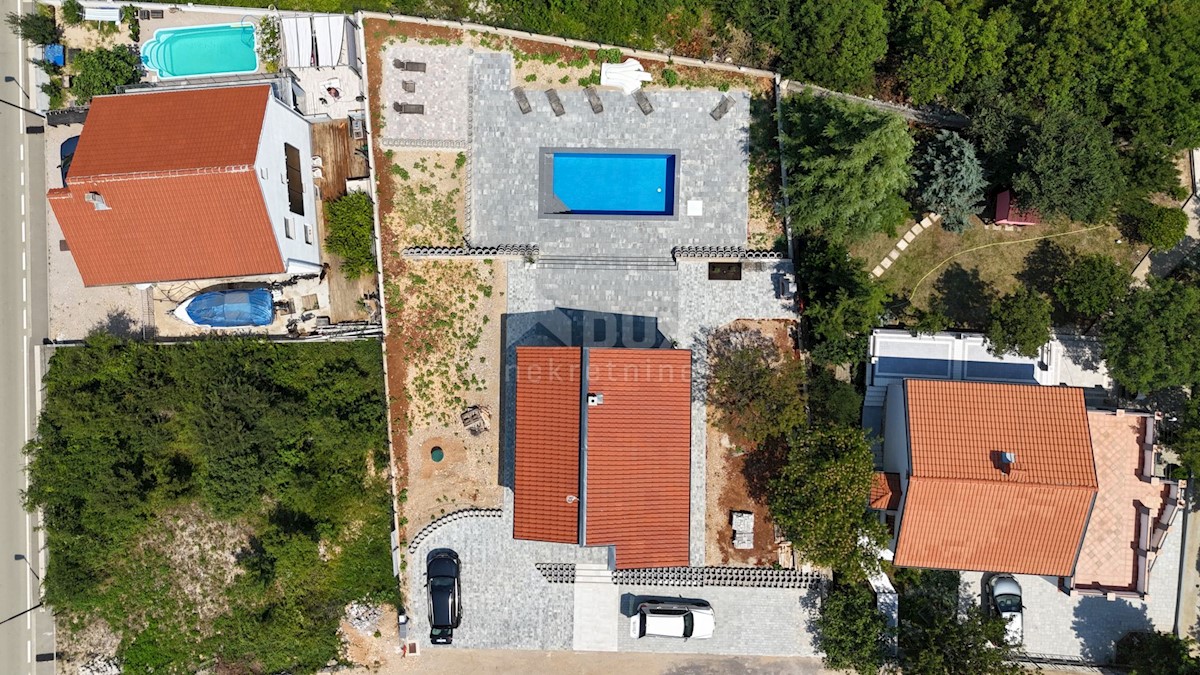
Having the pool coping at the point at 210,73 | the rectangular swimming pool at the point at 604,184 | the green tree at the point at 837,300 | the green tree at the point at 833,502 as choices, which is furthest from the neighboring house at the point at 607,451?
the pool coping at the point at 210,73

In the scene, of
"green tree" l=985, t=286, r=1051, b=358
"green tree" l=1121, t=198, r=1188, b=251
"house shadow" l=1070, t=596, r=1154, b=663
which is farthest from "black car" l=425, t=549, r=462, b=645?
"green tree" l=1121, t=198, r=1188, b=251

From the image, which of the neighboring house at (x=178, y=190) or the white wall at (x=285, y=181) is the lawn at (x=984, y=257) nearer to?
the white wall at (x=285, y=181)

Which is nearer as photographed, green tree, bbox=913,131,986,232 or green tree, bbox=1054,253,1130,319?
green tree, bbox=1054,253,1130,319

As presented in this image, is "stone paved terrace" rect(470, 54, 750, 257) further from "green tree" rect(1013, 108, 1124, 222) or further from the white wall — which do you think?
"green tree" rect(1013, 108, 1124, 222)

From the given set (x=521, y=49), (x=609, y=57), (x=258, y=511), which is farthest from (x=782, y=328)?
(x=258, y=511)

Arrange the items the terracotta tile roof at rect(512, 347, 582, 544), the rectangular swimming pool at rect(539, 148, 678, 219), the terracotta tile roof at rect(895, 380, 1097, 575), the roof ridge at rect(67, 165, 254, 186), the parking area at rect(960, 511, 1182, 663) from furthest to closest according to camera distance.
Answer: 1. the rectangular swimming pool at rect(539, 148, 678, 219)
2. the parking area at rect(960, 511, 1182, 663)
3. the terracotta tile roof at rect(512, 347, 582, 544)
4. the roof ridge at rect(67, 165, 254, 186)
5. the terracotta tile roof at rect(895, 380, 1097, 575)
